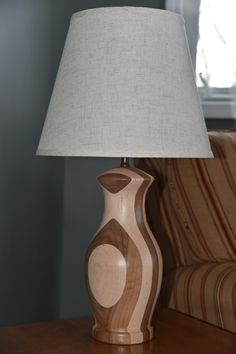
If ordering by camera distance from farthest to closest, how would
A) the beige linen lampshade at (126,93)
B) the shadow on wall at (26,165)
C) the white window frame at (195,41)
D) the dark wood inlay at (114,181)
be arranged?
the shadow on wall at (26,165), the white window frame at (195,41), the dark wood inlay at (114,181), the beige linen lampshade at (126,93)

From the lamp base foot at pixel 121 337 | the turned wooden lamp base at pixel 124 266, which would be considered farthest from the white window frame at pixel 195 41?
the lamp base foot at pixel 121 337

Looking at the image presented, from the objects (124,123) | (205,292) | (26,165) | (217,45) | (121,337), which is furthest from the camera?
(26,165)

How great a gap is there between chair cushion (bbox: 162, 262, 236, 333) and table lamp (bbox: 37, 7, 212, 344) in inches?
7.2

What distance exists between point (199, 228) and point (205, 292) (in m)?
0.15

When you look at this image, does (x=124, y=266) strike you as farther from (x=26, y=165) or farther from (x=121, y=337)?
(x=26, y=165)

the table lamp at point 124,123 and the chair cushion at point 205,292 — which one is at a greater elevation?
the table lamp at point 124,123

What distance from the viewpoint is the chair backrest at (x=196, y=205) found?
1582 millimetres

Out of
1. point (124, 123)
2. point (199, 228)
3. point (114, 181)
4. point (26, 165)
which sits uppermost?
point (124, 123)

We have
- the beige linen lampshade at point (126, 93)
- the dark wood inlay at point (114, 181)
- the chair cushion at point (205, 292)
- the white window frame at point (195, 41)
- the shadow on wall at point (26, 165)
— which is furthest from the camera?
the shadow on wall at point (26, 165)

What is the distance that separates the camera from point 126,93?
4.29 feet

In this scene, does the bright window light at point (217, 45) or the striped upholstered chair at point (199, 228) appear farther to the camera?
the bright window light at point (217, 45)

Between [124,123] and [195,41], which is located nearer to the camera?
[124,123]

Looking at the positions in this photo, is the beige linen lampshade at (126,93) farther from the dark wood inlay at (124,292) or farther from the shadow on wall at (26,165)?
the shadow on wall at (26,165)

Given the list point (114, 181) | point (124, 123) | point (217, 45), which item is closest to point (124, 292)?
point (114, 181)
